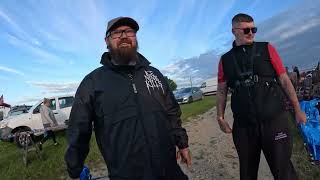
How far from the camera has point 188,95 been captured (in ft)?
109

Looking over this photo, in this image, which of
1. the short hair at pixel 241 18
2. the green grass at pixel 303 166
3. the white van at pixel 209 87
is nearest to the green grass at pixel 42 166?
the green grass at pixel 303 166

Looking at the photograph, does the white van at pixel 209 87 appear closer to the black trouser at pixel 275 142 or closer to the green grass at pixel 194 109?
the green grass at pixel 194 109

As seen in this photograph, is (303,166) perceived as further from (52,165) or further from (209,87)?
(209,87)

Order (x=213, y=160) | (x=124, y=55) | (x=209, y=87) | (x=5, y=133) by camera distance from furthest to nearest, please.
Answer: (x=209, y=87) → (x=5, y=133) → (x=213, y=160) → (x=124, y=55)

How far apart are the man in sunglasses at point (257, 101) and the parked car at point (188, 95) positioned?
1094 inches

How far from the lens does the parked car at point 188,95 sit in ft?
107

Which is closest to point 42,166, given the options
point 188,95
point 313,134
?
point 313,134

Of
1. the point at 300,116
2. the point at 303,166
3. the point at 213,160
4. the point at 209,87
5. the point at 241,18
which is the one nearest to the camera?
the point at 300,116

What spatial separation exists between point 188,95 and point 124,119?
99.7 feet

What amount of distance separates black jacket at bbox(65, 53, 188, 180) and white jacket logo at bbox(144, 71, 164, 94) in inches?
0.4

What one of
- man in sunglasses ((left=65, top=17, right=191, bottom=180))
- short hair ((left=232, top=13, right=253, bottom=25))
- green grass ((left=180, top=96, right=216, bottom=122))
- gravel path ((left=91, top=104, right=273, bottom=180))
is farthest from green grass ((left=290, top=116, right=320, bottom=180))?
green grass ((left=180, top=96, right=216, bottom=122))

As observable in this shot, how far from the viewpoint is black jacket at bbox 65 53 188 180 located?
3064 millimetres

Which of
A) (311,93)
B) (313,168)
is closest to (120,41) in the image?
(313,168)

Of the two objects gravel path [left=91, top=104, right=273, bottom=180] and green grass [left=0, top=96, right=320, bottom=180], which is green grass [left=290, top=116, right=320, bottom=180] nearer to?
green grass [left=0, top=96, right=320, bottom=180]
